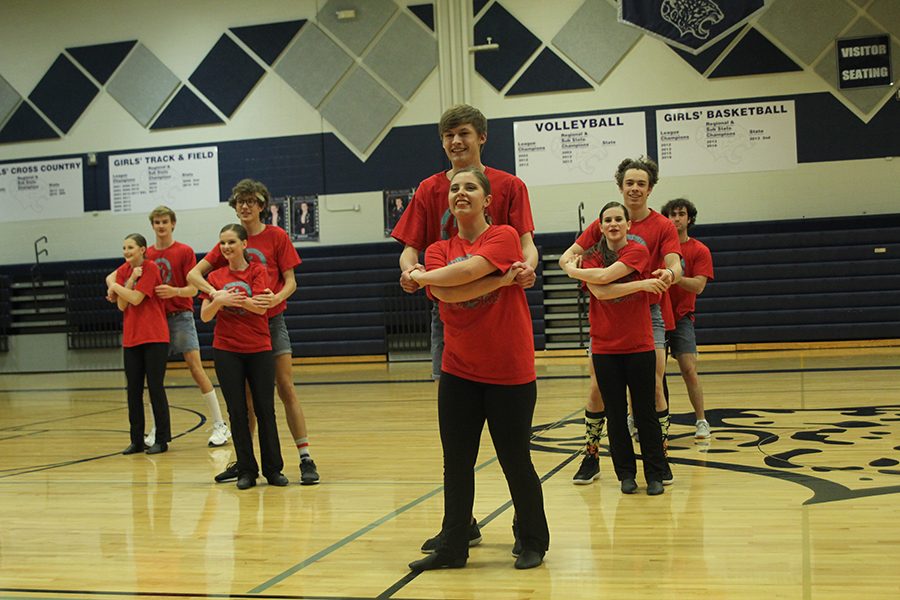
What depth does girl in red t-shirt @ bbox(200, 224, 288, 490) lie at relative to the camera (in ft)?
16.8

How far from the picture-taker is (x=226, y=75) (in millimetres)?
14453

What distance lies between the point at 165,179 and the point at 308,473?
10460mm

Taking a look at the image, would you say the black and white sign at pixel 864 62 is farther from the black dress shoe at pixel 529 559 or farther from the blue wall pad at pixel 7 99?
the blue wall pad at pixel 7 99

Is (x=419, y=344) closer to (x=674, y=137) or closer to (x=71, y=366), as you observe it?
(x=674, y=137)

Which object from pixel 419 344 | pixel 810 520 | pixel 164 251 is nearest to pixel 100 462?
pixel 164 251

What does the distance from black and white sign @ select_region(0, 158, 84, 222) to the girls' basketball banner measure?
887 cm

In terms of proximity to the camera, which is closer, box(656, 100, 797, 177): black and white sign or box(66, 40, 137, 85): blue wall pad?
box(656, 100, 797, 177): black and white sign

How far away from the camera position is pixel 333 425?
25.2ft

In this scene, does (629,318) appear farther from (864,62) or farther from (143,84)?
(143,84)

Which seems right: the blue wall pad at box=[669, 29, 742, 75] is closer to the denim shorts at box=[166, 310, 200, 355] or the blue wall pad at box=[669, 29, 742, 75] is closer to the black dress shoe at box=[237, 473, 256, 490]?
the denim shorts at box=[166, 310, 200, 355]

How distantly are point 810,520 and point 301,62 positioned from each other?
1180 cm

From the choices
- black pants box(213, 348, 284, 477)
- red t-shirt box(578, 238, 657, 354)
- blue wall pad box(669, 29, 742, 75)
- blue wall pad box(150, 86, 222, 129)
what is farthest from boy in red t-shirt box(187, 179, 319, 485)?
→ blue wall pad box(150, 86, 222, 129)

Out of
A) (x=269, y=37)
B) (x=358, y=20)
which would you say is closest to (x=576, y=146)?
(x=358, y=20)

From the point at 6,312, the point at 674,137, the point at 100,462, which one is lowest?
the point at 100,462
